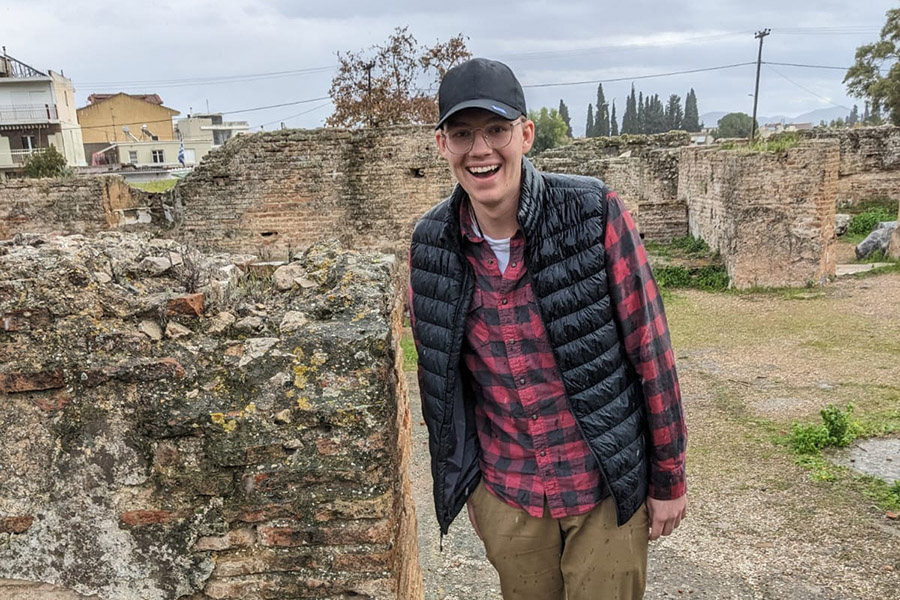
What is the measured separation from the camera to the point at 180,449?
198 cm

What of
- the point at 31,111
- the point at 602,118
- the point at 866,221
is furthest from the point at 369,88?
the point at 602,118

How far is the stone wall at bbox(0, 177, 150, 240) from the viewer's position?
944 centimetres

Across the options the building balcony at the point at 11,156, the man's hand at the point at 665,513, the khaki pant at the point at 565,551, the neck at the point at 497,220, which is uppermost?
the building balcony at the point at 11,156

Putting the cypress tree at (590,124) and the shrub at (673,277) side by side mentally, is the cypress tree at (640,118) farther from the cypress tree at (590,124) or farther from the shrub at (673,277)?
the shrub at (673,277)

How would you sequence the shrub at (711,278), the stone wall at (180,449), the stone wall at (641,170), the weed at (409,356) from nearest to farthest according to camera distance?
the stone wall at (180,449), the weed at (409,356), the shrub at (711,278), the stone wall at (641,170)

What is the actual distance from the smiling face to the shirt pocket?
12.2 inches

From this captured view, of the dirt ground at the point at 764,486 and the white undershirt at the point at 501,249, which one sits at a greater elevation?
the white undershirt at the point at 501,249

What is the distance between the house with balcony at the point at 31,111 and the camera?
1613 inches

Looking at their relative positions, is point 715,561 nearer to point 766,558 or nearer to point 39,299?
point 766,558

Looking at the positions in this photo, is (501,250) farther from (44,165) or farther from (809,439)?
(44,165)

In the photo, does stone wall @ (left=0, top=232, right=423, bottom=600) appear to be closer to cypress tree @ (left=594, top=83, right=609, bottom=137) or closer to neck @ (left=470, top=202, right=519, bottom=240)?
neck @ (left=470, top=202, right=519, bottom=240)

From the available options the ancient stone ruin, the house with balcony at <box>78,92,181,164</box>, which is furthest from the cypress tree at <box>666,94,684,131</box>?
the ancient stone ruin

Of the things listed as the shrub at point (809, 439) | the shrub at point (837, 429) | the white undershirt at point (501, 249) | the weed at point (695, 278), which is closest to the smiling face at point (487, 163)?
the white undershirt at point (501, 249)

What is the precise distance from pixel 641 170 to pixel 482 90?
1550 cm
